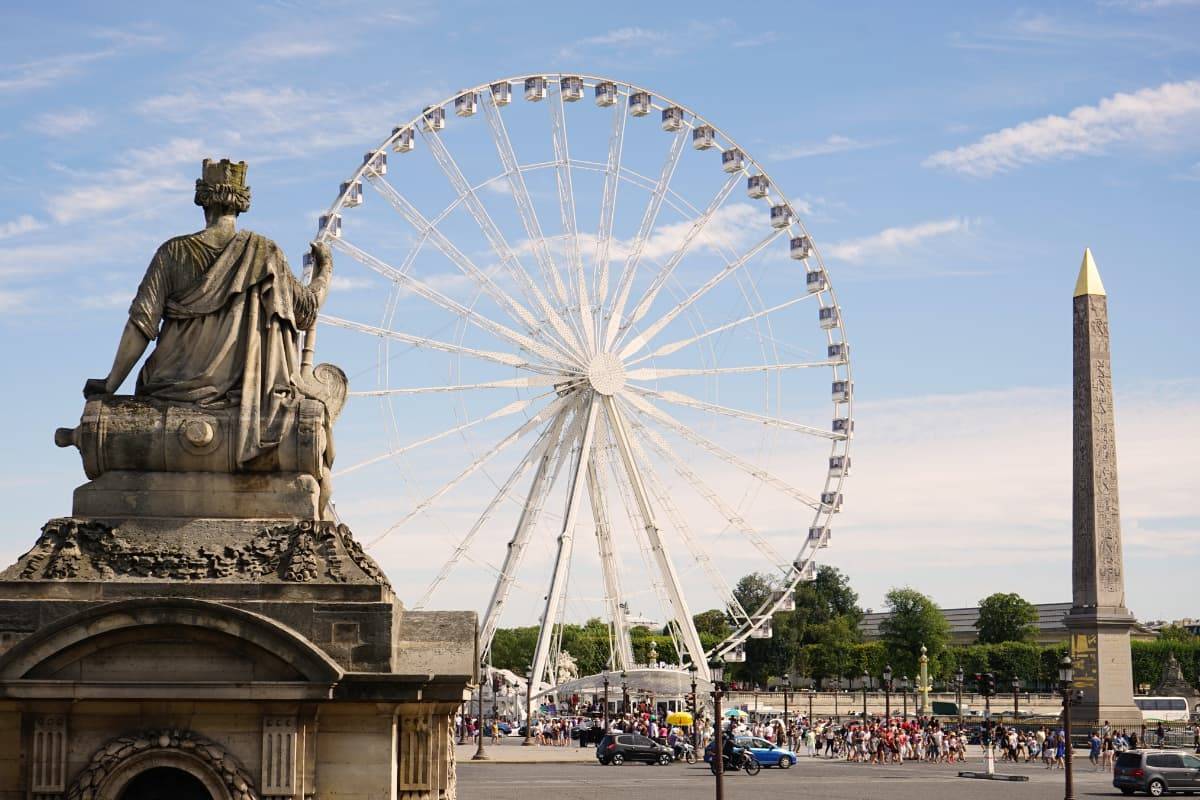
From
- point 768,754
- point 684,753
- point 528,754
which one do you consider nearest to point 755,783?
point 768,754

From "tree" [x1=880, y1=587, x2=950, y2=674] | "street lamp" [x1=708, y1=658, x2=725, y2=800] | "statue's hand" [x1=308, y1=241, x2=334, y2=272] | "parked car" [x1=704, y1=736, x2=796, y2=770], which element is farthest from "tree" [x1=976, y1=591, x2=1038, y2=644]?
"statue's hand" [x1=308, y1=241, x2=334, y2=272]

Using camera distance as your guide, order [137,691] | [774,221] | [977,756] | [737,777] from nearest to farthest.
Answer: [137,691], [737,777], [774,221], [977,756]

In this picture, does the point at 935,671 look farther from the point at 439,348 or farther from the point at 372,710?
the point at 372,710

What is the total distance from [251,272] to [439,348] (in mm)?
32113

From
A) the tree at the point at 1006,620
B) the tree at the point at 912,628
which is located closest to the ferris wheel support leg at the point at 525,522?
the tree at the point at 912,628

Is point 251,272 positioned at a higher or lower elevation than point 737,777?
higher

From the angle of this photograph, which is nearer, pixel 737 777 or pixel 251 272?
pixel 251 272

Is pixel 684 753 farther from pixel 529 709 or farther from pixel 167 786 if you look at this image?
pixel 167 786

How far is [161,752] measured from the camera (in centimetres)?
1536

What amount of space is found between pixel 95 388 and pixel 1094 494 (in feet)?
148

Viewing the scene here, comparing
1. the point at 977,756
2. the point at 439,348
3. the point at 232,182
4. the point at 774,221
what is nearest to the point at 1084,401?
the point at 774,221

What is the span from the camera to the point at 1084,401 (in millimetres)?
56469

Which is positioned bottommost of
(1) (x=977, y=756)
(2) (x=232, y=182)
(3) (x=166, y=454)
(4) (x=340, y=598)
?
(1) (x=977, y=756)

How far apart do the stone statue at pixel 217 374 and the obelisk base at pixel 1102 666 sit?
47.2 metres
